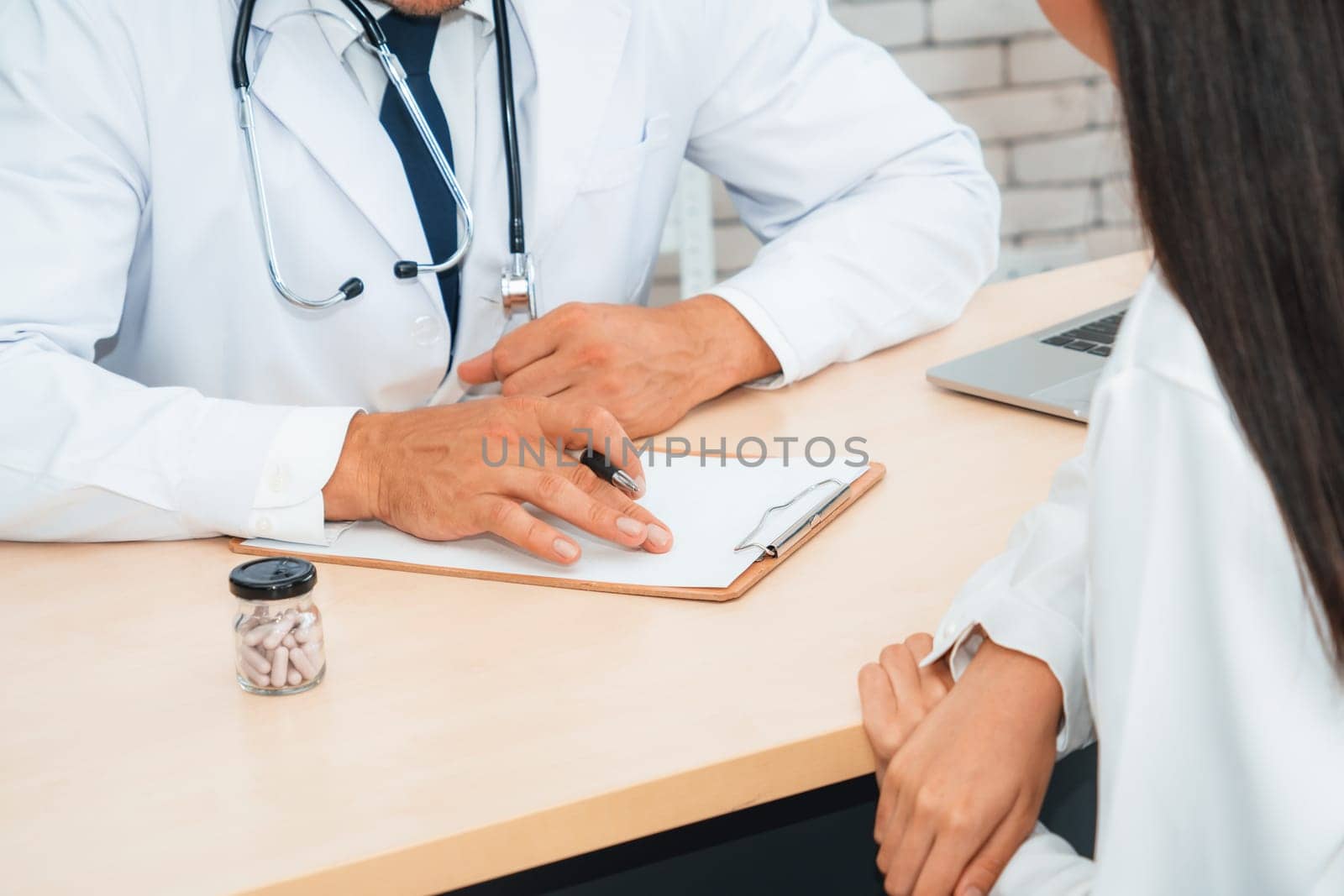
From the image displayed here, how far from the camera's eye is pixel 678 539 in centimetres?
86

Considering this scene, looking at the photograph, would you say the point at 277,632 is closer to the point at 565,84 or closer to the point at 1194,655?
the point at 1194,655

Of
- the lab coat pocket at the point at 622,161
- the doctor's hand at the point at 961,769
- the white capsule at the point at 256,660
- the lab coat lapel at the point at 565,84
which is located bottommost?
the doctor's hand at the point at 961,769

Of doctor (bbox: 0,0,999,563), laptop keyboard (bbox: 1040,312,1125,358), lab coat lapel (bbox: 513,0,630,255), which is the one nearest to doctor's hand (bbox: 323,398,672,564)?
doctor (bbox: 0,0,999,563)

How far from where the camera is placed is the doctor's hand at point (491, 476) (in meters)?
0.85

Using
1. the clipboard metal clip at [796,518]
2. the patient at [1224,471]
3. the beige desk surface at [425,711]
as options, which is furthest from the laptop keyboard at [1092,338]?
the patient at [1224,471]

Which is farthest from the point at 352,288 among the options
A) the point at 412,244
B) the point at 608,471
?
the point at 608,471

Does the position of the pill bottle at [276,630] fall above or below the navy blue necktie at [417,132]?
below

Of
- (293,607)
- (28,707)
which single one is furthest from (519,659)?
(28,707)

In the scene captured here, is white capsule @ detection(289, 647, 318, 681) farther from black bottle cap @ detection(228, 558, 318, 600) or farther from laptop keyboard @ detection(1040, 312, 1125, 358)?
laptop keyboard @ detection(1040, 312, 1125, 358)

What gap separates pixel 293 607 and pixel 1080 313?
89 centimetres

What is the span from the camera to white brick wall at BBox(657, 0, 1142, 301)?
211 cm

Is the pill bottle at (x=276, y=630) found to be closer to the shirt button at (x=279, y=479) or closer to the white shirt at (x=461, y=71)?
the shirt button at (x=279, y=479)

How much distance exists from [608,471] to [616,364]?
175 millimetres

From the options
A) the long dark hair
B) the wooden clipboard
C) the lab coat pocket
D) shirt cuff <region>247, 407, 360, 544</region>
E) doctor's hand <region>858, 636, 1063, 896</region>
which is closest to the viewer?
the long dark hair
